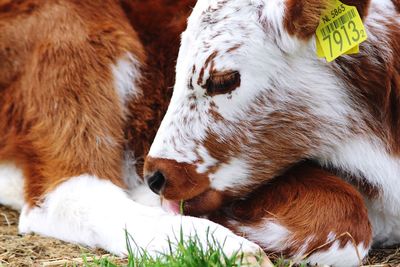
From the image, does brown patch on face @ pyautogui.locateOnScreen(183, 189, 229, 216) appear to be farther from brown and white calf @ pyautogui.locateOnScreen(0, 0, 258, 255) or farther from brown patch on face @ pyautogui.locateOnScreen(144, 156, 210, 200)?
brown and white calf @ pyautogui.locateOnScreen(0, 0, 258, 255)

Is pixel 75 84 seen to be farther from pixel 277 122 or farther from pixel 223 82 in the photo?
pixel 277 122

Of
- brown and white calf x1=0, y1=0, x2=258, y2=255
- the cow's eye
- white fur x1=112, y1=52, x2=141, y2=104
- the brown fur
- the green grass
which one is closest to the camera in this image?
the green grass

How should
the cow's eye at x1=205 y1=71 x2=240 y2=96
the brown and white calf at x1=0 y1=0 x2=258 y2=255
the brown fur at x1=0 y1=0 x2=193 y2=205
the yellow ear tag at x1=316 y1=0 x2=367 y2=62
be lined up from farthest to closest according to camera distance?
the brown fur at x1=0 y1=0 x2=193 y2=205, the brown and white calf at x1=0 y1=0 x2=258 y2=255, the cow's eye at x1=205 y1=71 x2=240 y2=96, the yellow ear tag at x1=316 y1=0 x2=367 y2=62

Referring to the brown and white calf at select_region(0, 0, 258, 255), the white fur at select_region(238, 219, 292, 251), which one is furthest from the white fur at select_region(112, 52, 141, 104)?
the white fur at select_region(238, 219, 292, 251)

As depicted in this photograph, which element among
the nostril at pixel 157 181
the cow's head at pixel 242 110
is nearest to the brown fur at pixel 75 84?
the nostril at pixel 157 181

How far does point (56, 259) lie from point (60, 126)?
830mm

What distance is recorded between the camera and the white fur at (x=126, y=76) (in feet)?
14.8

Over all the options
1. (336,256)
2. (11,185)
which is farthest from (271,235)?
(11,185)

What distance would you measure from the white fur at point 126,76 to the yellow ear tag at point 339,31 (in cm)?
135

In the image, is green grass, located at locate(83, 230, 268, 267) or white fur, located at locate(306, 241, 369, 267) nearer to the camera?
green grass, located at locate(83, 230, 268, 267)

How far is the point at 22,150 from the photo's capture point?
177 inches

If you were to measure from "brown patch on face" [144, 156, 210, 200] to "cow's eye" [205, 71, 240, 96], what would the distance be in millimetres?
385

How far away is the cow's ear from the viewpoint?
3.50 metres

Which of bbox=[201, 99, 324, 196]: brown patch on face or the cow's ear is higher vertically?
the cow's ear
